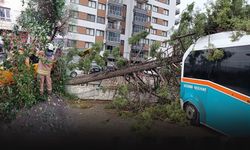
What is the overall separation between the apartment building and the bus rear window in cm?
2218

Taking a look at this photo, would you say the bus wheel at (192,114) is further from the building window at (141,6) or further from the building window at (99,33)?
the building window at (141,6)

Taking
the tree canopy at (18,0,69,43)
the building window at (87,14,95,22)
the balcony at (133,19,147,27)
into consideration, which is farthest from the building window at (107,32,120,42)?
the tree canopy at (18,0,69,43)

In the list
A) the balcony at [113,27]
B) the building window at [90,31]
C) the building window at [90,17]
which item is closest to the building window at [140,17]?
the balcony at [113,27]

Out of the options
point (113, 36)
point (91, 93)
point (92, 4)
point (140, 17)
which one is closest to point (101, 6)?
point (92, 4)

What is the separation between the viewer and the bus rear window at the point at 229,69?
5266 millimetres

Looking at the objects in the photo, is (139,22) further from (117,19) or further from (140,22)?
(117,19)

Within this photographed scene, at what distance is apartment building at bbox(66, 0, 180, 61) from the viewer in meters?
33.4

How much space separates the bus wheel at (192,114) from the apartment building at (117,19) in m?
21.8

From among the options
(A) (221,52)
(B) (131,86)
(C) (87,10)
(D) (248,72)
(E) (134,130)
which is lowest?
(E) (134,130)

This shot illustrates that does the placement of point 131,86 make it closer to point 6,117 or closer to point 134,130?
point 134,130

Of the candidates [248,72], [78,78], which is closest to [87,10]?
[78,78]

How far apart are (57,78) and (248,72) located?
18.2 ft

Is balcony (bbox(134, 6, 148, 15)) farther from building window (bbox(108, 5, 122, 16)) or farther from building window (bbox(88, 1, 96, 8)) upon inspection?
building window (bbox(88, 1, 96, 8))

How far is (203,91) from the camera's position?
261 inches
